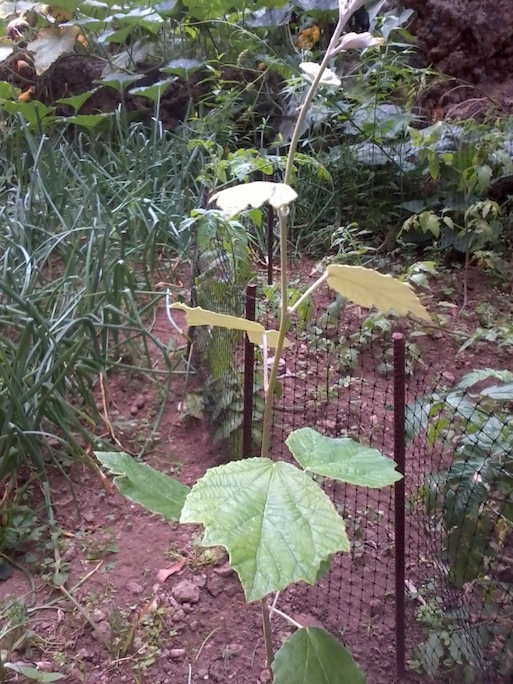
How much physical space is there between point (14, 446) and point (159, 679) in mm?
711

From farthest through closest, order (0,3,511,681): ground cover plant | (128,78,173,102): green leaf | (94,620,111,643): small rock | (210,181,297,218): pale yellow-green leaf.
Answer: (128,78,173,102): green leaf → (0,3,511,681): ground cover plant → (94,620,111,643): small rock → (210,181,297,218): pale yellow-green leaf

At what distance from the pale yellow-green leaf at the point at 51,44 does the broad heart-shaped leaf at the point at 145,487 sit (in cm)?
406

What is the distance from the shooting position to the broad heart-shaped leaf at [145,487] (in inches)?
28.6

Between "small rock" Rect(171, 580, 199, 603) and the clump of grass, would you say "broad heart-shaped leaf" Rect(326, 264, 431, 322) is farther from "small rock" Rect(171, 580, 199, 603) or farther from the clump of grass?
the clump of grass

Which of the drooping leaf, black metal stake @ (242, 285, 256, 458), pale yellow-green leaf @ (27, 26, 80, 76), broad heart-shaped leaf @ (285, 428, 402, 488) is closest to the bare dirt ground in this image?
black metal stake @ (242, 285, 256, 458)

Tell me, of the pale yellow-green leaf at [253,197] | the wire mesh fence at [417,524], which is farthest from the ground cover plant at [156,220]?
the wire mesh fence at [417,524]

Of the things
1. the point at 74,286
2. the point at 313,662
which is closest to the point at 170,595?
the point at 313,662

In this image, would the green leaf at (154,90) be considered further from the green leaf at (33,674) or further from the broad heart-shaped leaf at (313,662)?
the broad heart-shaped leaf at (313,662)

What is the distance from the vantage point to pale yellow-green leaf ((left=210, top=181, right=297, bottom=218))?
535mm

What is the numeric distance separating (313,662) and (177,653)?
2.06 feet

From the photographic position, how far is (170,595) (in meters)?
1.44

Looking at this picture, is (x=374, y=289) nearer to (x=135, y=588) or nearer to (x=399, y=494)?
(x=399, y=494)

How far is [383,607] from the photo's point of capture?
1.38 m

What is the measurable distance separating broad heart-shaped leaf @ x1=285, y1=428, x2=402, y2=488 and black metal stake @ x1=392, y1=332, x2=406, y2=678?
0.75 feet
